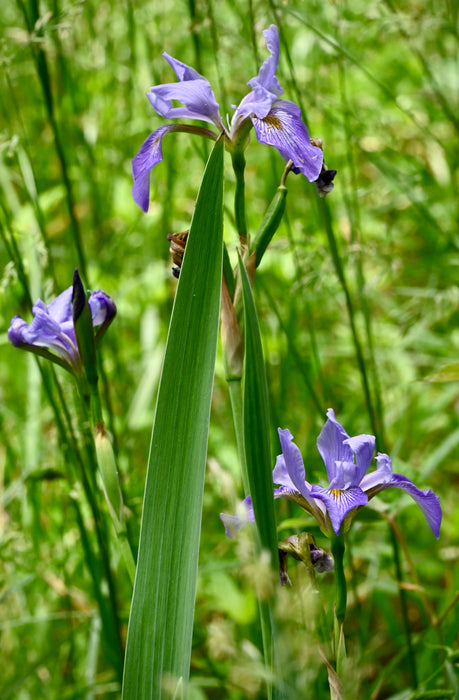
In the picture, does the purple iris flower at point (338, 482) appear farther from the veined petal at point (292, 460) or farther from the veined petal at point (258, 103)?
the veined petal at point (258, 103)

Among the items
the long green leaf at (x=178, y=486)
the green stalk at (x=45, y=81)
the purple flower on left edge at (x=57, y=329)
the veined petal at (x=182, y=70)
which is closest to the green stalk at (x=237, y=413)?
the long green leaf at (x=178, y=486)

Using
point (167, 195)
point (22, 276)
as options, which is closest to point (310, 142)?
point (22, 276)

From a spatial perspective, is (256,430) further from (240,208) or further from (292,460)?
(240,208)

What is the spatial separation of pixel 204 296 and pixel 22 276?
43cm

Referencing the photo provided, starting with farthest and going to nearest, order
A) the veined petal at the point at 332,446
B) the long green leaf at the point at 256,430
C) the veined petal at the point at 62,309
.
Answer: the veined petal at the point at 62,309, the veined petal at the point at 332,446, the long green leaf at the point at 256,430

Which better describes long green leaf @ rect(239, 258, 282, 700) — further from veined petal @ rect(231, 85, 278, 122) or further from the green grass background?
veined petal @ rect(231, 85, 278, 122)

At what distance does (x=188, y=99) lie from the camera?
25.0 inches

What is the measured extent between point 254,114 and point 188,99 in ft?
0.20

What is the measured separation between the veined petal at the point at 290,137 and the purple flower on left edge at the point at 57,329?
9.6 inches

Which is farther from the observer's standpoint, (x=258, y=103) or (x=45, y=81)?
(x=45, y=81)

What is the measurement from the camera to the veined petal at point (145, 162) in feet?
2.18

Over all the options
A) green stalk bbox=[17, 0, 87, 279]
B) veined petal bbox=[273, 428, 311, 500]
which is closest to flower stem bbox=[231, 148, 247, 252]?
veined petal bbox=[273, 428, 311, 500]

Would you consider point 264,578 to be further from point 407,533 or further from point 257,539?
point 407,533

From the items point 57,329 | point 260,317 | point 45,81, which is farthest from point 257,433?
point 260,317
